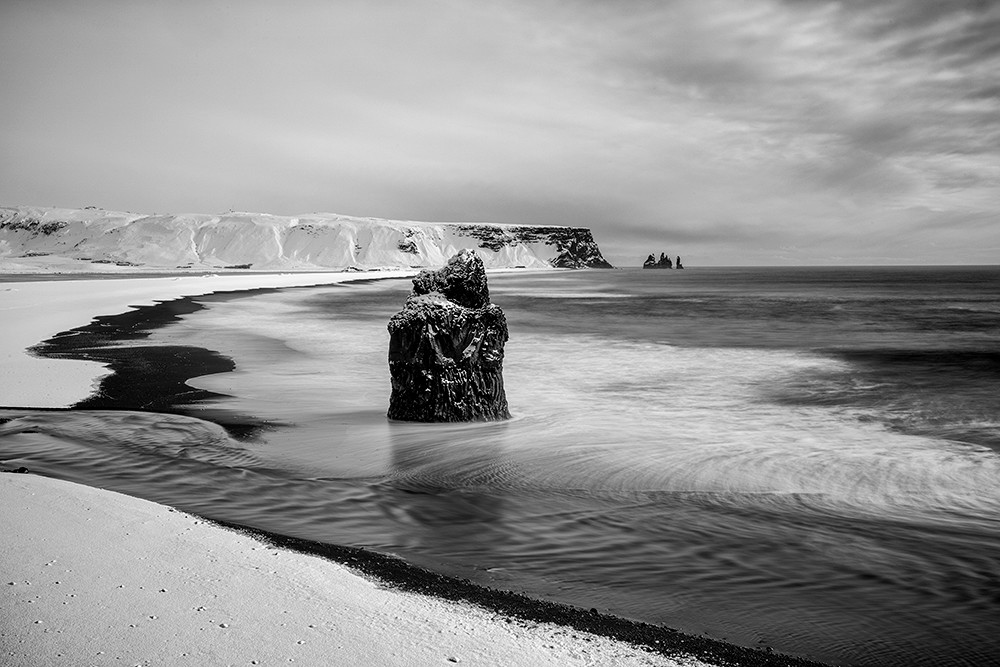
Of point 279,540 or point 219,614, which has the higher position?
point 219,614

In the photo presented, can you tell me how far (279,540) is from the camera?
4.21 m

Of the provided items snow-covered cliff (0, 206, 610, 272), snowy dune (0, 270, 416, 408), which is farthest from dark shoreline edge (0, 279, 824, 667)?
snow-covered cliff (0, 206, 610, 272)

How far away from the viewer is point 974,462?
730cm

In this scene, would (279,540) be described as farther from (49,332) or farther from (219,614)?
(49,332)

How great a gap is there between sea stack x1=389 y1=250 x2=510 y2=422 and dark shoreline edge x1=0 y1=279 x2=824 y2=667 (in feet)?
5.71

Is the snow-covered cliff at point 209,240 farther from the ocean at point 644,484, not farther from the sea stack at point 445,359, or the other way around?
Result: the sea stack at point 445,359

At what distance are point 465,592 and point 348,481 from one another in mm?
2556

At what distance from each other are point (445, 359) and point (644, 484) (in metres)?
2.93

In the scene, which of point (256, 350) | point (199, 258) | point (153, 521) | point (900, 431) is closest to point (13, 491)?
point (153, 521)

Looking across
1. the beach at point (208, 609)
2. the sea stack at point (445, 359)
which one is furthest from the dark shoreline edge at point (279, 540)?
the sea stack at point (445, 359)

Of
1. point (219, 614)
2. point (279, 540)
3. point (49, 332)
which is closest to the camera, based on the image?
point (219, 614)

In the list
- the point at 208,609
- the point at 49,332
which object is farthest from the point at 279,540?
the point at 49,332

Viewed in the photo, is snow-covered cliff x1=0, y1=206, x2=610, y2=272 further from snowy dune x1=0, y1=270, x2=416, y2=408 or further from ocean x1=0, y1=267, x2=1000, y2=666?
ocean x1=0, y1=267, x2=1000, y2=666

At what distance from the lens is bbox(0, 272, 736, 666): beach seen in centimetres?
271
